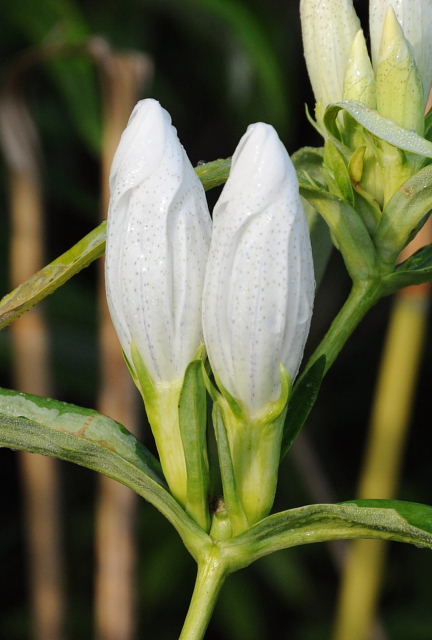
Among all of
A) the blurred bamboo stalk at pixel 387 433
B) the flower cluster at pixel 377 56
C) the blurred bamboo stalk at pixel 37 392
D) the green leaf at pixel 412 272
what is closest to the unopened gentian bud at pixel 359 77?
the flower cluster at pixel 377 56

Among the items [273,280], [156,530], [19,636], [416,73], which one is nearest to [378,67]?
[416,73]

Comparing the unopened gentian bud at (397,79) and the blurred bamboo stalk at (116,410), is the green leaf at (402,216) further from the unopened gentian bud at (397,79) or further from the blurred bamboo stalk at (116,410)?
the blurred bamboo stalk at (116,410)

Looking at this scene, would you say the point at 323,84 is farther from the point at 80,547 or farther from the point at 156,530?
the point at 80,547

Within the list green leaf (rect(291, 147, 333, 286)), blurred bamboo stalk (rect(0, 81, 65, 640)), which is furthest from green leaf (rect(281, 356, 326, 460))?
blurred bamboo stalk (rect(0, 81, 65, 640))

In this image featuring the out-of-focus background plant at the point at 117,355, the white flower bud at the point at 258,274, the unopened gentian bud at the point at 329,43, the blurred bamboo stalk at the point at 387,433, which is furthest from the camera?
the out-of-focus background plant at the point at 117,355

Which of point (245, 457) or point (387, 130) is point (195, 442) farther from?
point (387, 130)

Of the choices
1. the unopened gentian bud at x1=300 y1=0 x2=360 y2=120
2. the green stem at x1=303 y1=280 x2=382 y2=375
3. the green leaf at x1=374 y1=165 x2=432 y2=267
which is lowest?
the green stem at x1=303 y1=280 x2=382 y2=375

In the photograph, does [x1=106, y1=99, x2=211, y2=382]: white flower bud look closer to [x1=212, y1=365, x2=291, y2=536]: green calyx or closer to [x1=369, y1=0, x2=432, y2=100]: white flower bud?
[x1=212, y1=365, x2=291, y2=536]: green calyx
